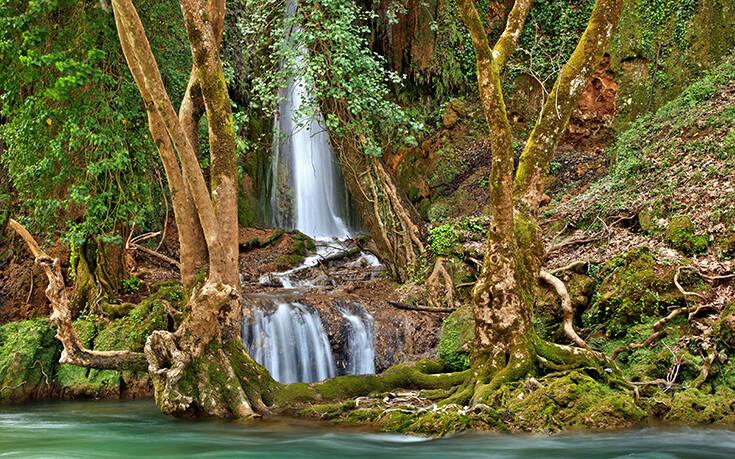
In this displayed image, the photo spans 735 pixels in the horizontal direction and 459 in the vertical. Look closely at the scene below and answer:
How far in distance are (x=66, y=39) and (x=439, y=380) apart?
8.23m

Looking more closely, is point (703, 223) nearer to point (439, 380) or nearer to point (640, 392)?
point (640, 392)

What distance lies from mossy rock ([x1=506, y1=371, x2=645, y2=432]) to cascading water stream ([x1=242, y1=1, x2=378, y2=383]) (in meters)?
4.63

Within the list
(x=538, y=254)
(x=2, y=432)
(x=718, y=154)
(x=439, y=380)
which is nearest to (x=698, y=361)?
(x=538, y=254)

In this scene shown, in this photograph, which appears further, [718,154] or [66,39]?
[718,154]

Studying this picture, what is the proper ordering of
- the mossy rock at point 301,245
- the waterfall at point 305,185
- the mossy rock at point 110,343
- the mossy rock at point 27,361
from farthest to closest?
the waterfall at point 305,185, the mossy rock at point 301,245, the mossy rock at point 110,343, the mossy rock at point 27,361

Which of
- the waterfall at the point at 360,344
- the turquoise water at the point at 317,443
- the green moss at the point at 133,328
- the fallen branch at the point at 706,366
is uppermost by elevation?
the green moss at the point at 133,328

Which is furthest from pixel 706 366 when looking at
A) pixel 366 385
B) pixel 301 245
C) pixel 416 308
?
pixel 301 245

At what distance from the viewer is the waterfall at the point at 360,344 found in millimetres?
12070

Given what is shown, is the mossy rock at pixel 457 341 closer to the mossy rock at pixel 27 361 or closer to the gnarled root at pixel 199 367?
the gnarled root at pixel 199 367

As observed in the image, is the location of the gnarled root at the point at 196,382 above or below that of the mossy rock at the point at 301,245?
below

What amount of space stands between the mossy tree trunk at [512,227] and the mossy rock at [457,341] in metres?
1.85

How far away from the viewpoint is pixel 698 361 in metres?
8.84

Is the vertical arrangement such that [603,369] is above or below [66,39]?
below

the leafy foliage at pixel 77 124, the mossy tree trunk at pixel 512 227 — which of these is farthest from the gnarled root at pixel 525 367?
the leafy foliage at pixel 77 124
